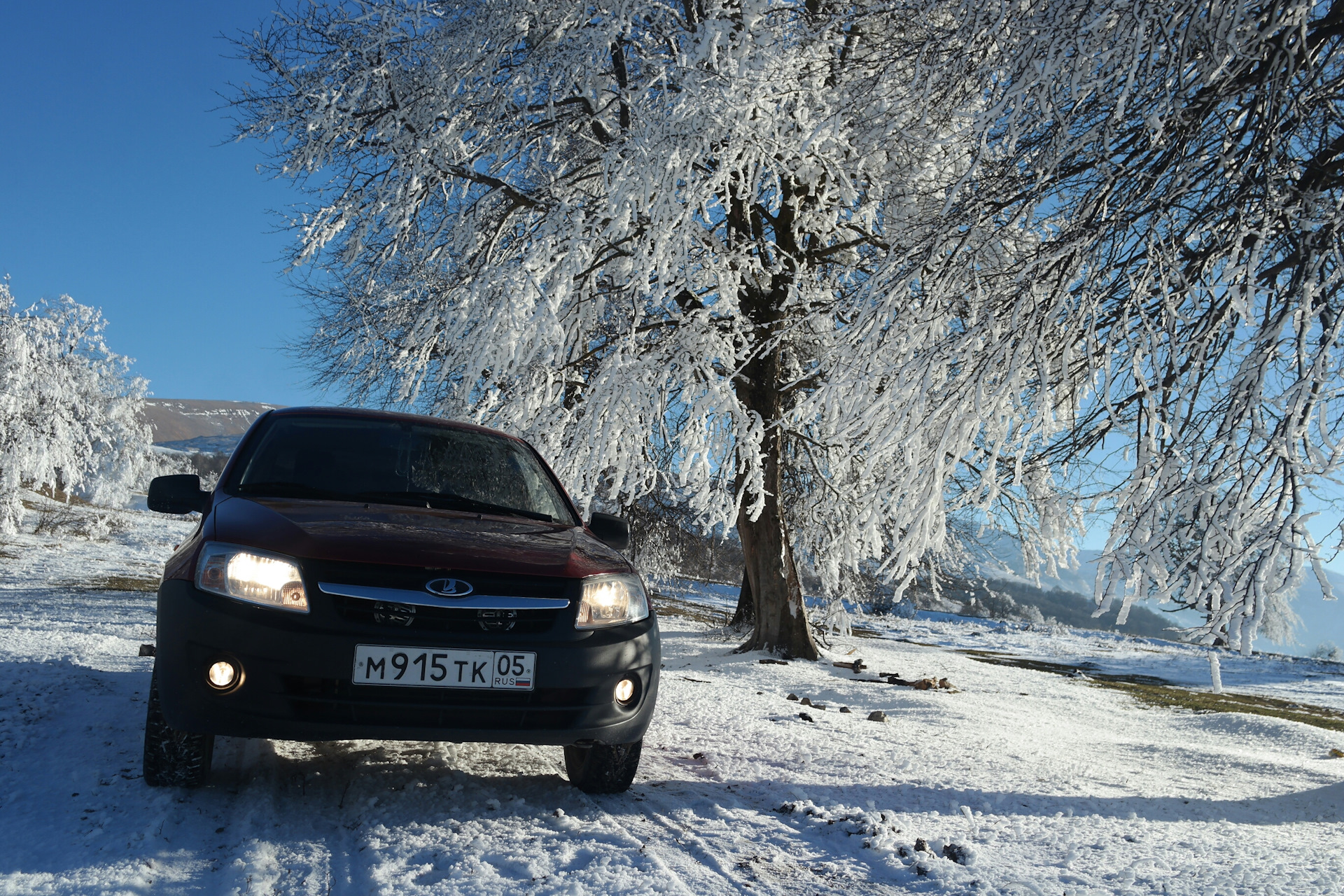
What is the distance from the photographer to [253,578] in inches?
111

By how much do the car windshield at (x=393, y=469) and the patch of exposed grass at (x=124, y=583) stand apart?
36.2 feet

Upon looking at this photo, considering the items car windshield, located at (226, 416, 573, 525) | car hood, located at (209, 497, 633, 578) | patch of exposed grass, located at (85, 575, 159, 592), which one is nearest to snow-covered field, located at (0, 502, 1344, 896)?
car hood, located at (209, 497, 633, 578)

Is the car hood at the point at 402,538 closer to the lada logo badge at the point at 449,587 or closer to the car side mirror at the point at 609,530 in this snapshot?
the lada logo badge at the point at 449,587

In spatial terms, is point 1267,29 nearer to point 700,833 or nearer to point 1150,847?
point 1150,847

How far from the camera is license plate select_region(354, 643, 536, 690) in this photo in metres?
2.76

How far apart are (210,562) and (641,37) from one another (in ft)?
26.0

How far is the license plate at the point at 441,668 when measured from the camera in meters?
2.76

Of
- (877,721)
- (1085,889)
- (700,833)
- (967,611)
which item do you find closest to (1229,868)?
(1085,889)

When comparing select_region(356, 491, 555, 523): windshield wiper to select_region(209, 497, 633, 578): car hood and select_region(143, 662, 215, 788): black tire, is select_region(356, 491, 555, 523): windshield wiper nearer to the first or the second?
select_region(209, 497, 633, 578): car hood

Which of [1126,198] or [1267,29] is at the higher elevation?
[1267,29]

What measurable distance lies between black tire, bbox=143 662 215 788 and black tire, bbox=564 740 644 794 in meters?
1.41

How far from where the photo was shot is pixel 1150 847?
3.24 meters

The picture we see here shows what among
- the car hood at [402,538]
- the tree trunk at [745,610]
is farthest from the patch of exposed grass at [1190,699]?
the car hood at [402,538]

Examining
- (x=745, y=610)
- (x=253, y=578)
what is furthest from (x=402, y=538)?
(x=745, y=610)
